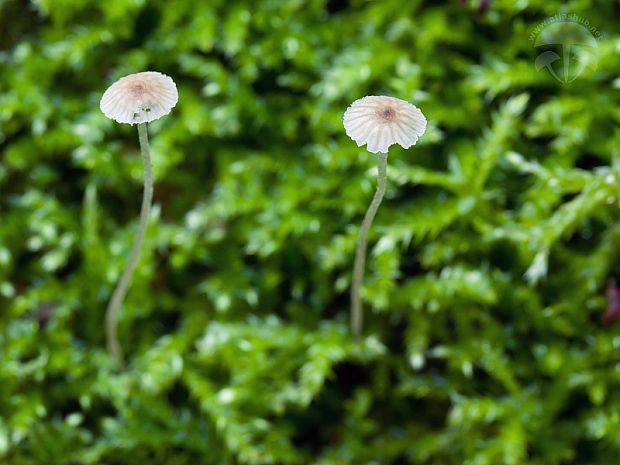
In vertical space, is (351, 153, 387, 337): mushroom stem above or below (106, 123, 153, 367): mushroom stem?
below

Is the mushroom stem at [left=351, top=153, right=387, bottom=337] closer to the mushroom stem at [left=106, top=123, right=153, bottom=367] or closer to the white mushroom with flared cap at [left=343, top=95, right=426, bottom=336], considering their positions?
the white mushroom with flared cap at [left=343, top=95, right=426, bottom=336]

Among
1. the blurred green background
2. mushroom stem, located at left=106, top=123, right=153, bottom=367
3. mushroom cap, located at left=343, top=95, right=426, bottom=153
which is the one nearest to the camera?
mushroom cap, located at left=343, top=95, right=426, bottom=153

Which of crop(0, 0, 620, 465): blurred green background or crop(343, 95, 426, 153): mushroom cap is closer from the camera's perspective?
crop(343, 95, 426, 153): mushroom cap

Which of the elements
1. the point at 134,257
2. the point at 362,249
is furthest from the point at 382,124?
the point at 134,257

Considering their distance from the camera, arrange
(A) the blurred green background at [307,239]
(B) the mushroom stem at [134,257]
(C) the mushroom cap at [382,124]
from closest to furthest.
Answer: (C) the mushroom cap at [382,124] < (B) the mushroom stem at [134,257] < (A) the blurred green background at [307,239]

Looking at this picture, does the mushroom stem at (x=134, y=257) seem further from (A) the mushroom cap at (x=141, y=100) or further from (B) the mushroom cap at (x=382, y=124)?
(B) the mushroom cap at (x=382, y=124)

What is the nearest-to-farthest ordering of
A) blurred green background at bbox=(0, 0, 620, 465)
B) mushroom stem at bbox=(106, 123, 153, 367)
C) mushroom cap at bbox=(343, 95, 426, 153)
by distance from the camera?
mushroom cap at bbox=(343, 95, 426, 153), mushroom stem at bbox=(106, 123, 153, 367), blurred green background at bbox=(0, 0, 620, 465)
